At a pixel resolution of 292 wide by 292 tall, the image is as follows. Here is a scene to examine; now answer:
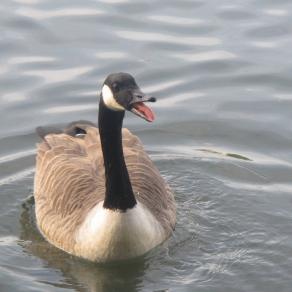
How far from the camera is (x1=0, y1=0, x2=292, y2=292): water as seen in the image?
9.09 m

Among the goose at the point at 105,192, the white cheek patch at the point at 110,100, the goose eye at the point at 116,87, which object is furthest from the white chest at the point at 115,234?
the goose eye at the point at 116,87

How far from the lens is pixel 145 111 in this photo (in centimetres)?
782

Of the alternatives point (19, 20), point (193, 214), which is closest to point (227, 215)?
point (193, 214)

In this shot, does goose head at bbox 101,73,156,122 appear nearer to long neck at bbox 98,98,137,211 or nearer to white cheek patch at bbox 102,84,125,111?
white cheek patch at bbox 102,84,125,111

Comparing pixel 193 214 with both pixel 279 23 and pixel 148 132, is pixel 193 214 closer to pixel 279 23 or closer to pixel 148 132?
pixel 148 132

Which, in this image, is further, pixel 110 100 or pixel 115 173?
pixel 115 173

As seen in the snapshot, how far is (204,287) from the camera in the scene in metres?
8.66

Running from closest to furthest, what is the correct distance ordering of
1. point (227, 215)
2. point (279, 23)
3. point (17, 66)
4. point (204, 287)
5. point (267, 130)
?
point (204, 287) → point (227, 215) → point (267, 130) → point (17, 66) → point (279, 23)

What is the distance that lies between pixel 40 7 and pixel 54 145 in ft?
21.7

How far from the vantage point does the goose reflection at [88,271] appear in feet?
29.3

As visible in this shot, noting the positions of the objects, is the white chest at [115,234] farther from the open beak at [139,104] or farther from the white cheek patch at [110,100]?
the open beak at [139,104]

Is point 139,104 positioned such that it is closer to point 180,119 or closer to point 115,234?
point 115,234

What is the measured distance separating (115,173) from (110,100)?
0.88 m

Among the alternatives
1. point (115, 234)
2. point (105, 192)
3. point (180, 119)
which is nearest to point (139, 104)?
point (105, 192)
